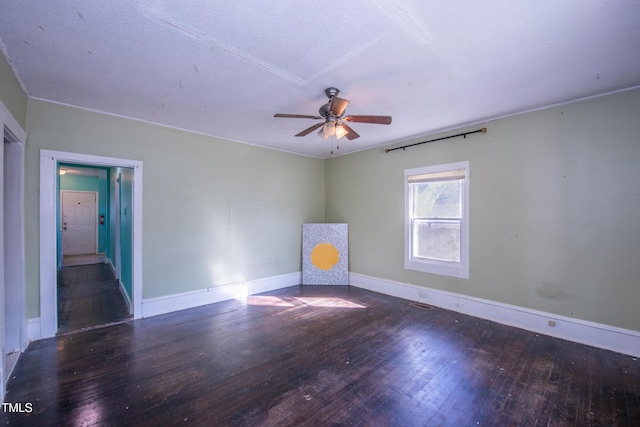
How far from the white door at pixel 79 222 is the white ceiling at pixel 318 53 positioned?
6.86 meters

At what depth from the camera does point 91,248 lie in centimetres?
829

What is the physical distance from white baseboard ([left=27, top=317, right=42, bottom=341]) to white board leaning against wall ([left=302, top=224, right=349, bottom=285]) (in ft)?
11.8

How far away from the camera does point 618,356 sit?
2570 mm

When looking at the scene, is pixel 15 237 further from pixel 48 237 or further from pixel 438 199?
pixel 438 199

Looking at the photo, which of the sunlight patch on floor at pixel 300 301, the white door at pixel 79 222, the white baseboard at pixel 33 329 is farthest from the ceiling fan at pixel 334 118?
the white door at pixel 79 222

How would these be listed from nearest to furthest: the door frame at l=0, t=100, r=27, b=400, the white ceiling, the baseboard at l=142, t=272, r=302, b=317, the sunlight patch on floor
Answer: the white ceiling, the door frame at l=0, t=100, r=27, b=400, the baseboard at l=142, t=272, r=302, b=317, the sunlight patch on floor

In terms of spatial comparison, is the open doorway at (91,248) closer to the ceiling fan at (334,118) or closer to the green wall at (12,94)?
the green wall at (12,94)

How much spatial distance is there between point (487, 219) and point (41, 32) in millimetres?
4578

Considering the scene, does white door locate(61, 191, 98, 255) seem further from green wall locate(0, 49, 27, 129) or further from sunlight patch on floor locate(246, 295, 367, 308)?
sunlight patch on floor locate(246, 295, 367, 308)

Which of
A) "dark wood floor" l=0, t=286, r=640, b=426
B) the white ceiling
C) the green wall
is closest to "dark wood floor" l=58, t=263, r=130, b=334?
"dark wood floor" l=0, t=286, r=640, b=426

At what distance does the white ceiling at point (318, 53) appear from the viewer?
163 cm

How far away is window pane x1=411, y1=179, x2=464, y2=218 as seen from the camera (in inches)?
152

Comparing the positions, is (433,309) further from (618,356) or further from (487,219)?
(618,356)

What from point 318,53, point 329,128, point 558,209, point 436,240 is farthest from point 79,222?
point 558,209
